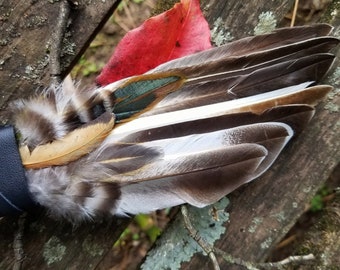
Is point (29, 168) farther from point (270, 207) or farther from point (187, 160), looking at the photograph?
point (270, 207)

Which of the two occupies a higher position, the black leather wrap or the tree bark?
the black leather wrap

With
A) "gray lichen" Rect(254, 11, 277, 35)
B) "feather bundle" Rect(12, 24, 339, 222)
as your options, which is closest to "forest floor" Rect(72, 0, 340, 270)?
"gray lichen" Rect(254, 11, 277, 35)

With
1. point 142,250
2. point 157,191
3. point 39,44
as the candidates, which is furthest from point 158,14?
point 142,250

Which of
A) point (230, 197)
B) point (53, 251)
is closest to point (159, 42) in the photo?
point (230, 197)

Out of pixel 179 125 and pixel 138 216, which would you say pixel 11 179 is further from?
pixel 138 216

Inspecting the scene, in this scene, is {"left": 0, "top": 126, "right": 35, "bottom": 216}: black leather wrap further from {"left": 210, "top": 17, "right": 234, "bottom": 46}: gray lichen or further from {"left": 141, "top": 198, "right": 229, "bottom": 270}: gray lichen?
{"left": 210, "top": 17, "right": 234, "bottom": 46}: gray lichen

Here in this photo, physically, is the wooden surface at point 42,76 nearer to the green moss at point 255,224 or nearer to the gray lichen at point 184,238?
the gray lichen at point 184,238

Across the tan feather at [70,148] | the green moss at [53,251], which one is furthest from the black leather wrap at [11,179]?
the green moss at [53,251]
